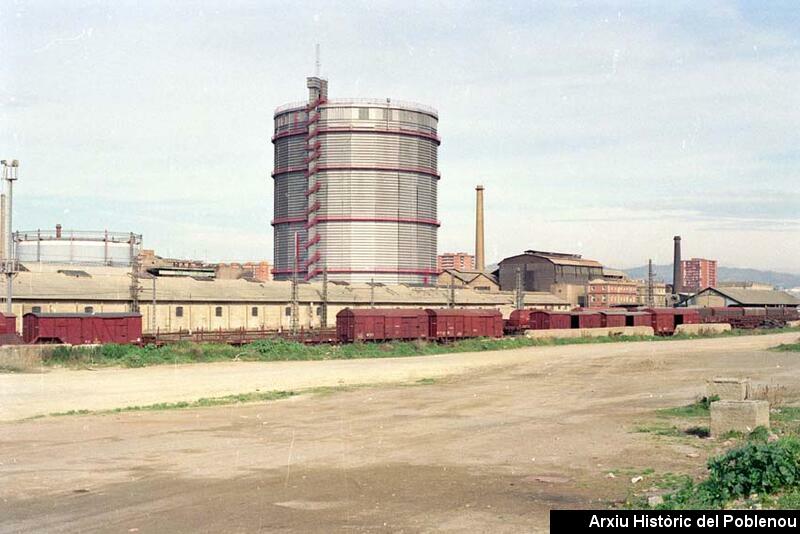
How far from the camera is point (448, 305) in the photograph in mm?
85250

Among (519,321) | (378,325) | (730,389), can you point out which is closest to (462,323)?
(378,325)

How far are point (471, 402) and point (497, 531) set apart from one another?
1721cm

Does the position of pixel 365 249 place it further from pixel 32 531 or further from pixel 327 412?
pixel 32 531

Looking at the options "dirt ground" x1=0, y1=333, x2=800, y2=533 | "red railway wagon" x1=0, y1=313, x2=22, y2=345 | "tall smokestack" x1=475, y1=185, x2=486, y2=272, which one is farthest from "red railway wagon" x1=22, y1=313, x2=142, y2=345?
"tall smokestack" x1=475, y1=185, x2=486, y2=272

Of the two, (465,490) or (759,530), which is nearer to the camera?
(759,530)

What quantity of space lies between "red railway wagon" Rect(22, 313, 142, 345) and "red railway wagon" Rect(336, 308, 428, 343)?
16.0 m

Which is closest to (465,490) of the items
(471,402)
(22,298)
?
(471,402)

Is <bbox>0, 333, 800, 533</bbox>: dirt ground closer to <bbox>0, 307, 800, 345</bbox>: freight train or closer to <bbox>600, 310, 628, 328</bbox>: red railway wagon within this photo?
<bbox>0, 307, 800, 345</bbox>: freight train

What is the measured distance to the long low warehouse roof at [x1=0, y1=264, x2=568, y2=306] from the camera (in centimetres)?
5784

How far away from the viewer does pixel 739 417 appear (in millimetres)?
18312

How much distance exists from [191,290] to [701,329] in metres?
58.7

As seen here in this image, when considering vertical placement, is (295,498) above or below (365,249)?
below

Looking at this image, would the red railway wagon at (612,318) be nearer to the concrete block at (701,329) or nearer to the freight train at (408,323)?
the freight train at (408,323)

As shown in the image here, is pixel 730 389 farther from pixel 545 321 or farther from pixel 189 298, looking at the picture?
pixel 545 321
